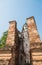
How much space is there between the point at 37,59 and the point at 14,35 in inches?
102

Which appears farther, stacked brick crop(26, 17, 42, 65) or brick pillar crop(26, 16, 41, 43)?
brick pillar crop(26, 16, 41, 43)

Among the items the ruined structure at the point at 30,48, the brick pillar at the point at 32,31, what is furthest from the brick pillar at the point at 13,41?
the brick pillar at the point at 32,31

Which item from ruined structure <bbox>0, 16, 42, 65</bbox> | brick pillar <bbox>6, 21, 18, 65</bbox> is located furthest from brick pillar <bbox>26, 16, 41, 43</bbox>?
brick pillar <bbox>6, 21, 18, 65</bbox>

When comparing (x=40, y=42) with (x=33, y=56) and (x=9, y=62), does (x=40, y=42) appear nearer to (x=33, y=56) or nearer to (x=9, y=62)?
(x=33, y=56)

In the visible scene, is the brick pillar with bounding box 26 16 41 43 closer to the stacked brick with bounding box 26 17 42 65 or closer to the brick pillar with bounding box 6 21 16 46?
the stacked brick with bounding box 26 17 42 65

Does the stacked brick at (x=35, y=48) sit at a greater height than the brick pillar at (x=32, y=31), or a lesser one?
lesser

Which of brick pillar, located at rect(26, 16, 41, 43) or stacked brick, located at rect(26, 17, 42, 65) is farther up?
brick pillar, located at rect(26, 16, 41, 43)

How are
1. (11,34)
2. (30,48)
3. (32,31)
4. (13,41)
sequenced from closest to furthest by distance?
1. (30,48)
2. (32,31)
3. (13,41)
4. (11,34)

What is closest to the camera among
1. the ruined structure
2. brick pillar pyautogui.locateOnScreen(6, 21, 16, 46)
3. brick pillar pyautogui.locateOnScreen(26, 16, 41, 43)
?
the ruined structure

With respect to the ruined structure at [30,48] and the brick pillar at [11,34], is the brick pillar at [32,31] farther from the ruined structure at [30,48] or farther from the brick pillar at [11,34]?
the brick pillar at [11,34]

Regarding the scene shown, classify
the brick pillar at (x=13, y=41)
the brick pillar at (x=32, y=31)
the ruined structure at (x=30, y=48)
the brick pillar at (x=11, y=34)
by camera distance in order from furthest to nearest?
the brick pillar at (x=11, y=34) → the brick pillar at (x=13, y=41) → the brick pillar at (x=32, y=31) → the ruined structure at (x=30, y=48)

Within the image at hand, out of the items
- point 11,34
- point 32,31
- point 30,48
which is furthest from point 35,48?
point 11,34

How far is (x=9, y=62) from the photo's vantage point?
8.53 meters

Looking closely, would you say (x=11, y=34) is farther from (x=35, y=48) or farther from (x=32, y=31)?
(x=35, y=48)
